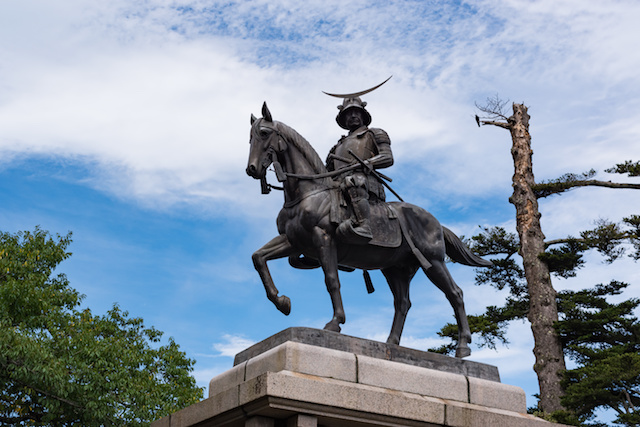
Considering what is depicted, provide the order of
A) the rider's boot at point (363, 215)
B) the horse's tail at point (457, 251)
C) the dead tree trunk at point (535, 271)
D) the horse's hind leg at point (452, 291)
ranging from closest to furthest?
the rider's boot at point (363, 215) → the horse's hind leg at point (452, 291) → the horse's tail at point (457, 251) → the dead tree trunk at point (535, 271)

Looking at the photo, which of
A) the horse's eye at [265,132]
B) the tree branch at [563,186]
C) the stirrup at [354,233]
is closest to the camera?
the stirrup at [354,233]

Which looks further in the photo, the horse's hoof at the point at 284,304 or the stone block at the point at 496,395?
the horse's hoof at the point at 284,304

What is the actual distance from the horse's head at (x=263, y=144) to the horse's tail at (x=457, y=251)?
2.43 m

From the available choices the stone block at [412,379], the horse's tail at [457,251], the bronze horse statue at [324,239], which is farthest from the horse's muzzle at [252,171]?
the horse's tail at [457,251]

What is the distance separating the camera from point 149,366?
19.5 meters

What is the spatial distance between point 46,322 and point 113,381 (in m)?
3.22

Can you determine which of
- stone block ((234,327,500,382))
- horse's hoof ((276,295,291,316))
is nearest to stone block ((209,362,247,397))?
stone block ((234,327,500,382))

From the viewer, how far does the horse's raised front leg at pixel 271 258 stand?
8.83 metres

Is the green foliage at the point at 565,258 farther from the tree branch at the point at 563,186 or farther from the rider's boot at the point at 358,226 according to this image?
the rider's boot at the point at 358,226

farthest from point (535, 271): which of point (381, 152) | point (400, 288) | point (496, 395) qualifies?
point (496, 395)

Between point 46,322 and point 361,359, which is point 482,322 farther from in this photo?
point 361,359

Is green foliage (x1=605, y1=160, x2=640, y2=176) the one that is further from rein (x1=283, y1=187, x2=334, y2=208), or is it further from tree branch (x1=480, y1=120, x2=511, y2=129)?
rein (x1=283, y1=187, x2=334, y2=208)

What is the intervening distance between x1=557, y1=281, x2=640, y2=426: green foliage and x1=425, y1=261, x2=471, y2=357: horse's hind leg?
9.34 m

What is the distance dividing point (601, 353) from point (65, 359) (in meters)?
12.2
